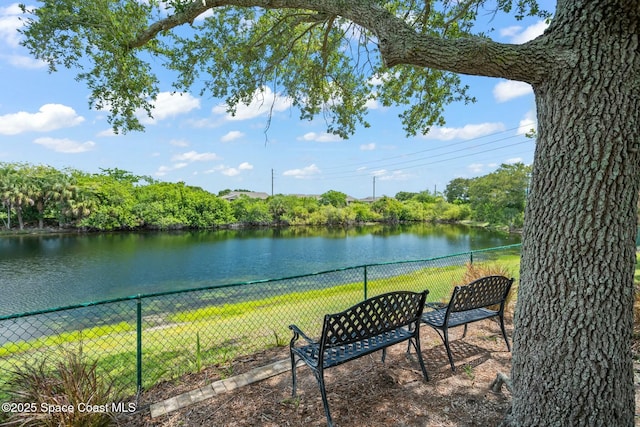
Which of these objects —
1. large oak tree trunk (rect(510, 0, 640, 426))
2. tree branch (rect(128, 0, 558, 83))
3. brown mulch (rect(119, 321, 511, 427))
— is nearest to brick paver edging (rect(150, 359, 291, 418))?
brown mulch (rect(119, 321, 511, 427))

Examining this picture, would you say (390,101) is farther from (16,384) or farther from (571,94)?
(16,384)

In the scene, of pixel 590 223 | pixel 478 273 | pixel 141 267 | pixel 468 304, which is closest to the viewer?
pixel 590 223

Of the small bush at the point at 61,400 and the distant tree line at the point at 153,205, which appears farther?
the distant tree line at the point at 153,205

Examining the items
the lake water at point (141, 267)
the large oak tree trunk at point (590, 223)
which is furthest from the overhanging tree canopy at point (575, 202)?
the lake water at point (141, 267)

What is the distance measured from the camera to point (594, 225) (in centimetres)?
184

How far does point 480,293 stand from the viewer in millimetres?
3453

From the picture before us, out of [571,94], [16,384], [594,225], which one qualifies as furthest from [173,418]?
[571,94]

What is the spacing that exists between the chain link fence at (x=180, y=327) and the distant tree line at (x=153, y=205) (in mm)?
32649

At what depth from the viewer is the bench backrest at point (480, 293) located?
→ 3.23 m

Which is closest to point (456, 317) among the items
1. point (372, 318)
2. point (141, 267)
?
point (372, 318)

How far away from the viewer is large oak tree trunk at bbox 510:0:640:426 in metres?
1.84

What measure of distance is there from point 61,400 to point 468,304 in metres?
3.60

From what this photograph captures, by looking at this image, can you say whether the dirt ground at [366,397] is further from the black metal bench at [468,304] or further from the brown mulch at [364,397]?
the black metal bench at [468,304]

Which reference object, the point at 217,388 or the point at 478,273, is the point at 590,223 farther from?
the point at 478,273
